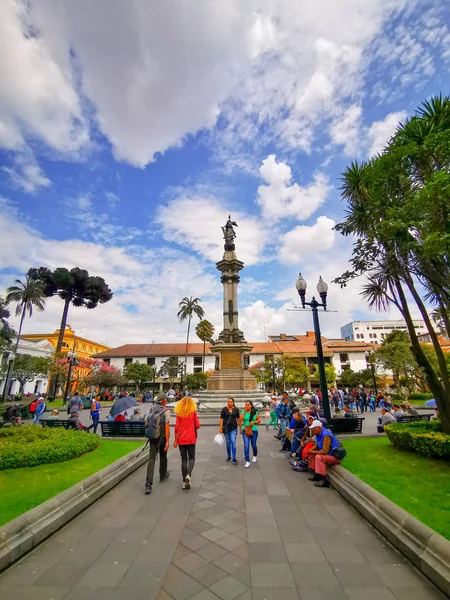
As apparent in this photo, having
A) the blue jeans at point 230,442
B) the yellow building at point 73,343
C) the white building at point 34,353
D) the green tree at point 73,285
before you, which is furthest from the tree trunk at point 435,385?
the yellow building at point 73,343

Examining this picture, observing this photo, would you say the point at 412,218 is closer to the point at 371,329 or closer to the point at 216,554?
the point at 216,554

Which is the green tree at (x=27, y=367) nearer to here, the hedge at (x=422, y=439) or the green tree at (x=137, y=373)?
the green tree at (x=137, y=373)

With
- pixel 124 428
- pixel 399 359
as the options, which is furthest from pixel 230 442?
pixel 399 359

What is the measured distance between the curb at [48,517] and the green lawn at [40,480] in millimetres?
342

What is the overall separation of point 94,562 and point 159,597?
1147mm

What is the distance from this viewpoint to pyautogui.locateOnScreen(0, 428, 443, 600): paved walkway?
3.08 metres

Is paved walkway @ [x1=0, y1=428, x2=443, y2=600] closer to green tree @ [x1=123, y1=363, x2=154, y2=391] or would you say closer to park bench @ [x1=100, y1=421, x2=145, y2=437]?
park bench @ [x1=100, y1=421, x2=145, y2=437]

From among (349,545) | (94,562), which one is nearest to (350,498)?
(349,545)

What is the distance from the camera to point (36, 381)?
51375 mm

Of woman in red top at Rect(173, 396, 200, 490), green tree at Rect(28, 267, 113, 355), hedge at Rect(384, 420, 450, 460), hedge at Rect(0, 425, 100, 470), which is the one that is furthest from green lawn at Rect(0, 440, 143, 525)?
green tree at Rect(28, 267, 113, 355)

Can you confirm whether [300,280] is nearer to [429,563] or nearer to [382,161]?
[382,161]

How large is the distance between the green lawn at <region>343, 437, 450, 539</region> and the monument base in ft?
49.0

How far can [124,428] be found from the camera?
11656 millimetres

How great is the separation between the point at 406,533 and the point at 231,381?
1997 centimetres
